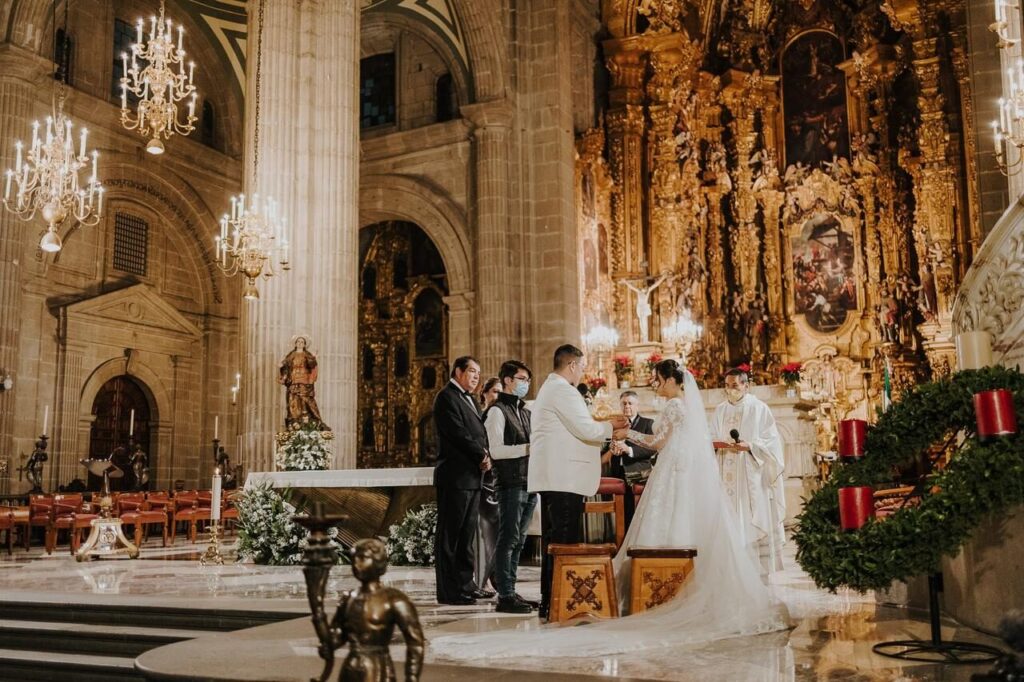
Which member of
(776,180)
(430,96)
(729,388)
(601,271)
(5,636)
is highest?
(430,96)

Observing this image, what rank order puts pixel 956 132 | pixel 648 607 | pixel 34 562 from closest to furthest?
1. pixel 648 607
2. pixel 34 562
3. pixel 956 132

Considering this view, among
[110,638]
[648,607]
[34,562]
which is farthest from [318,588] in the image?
[34,562]

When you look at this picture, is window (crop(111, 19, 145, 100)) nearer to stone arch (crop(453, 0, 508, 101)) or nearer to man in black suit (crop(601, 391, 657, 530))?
stone arch (crop(453, 0, 508, 101))

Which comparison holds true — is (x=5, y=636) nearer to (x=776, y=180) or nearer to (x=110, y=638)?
(x=110, y=638)

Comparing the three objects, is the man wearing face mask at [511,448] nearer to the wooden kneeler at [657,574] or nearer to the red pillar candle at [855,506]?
the wooden kneeler at [657,574]

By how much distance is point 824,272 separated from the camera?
2186 cm

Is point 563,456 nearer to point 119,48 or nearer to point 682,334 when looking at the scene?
point 682,334

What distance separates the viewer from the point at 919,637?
5246 millimetres

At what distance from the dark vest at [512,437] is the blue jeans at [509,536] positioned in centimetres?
7

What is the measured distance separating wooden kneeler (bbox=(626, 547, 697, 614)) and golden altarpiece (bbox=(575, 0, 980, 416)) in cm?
1427

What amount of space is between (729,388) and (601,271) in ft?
42.1

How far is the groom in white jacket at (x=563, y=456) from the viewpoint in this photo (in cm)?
618

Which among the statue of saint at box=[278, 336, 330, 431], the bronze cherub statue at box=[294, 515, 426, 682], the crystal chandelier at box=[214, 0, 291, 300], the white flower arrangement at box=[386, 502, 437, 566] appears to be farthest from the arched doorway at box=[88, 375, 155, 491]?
the bronze cherub statue at box=[294, 515, 426, 682]

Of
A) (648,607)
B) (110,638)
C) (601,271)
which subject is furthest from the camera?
(601,271)
